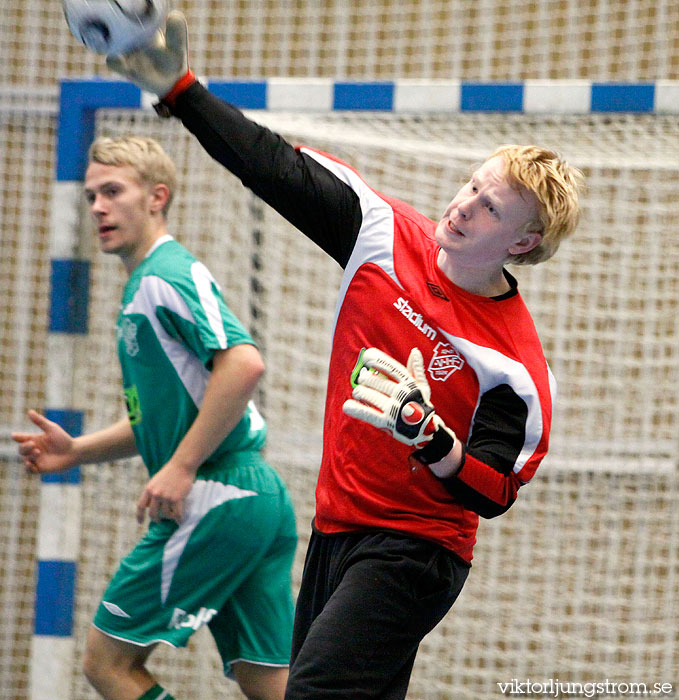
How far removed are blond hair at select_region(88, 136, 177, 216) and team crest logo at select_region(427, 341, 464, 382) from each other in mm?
1192

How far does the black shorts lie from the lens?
1.66m

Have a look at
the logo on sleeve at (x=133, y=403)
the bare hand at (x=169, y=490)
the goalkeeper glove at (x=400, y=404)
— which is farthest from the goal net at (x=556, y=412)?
the goalkeeper glove at (x=400, y=404)

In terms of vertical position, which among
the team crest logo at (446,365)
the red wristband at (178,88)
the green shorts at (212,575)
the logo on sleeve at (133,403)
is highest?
the red wristband at (178,88)

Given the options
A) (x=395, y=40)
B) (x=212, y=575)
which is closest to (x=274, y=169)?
(x=212, y=575)

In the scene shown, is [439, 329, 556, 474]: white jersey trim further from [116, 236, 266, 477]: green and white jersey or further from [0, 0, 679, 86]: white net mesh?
[0, 0, 679, 86]: white net mesh

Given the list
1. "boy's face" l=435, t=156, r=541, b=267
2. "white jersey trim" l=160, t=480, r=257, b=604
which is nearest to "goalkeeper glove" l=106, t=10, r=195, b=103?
"boy's face" l=435, t=156, r=541, b=267

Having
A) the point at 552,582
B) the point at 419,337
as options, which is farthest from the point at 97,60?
the point at 419,337

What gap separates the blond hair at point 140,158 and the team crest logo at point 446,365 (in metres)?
1.19

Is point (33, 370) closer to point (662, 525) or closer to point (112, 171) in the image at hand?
point (112, 171)

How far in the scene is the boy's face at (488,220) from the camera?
178cm

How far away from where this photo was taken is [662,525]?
383cm

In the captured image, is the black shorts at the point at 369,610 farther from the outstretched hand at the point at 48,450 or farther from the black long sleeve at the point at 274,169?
the outstretched hand at the point at 48,450

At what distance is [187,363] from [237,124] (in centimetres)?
87

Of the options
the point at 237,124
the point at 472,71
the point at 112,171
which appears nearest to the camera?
the point at 237,124
